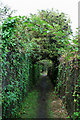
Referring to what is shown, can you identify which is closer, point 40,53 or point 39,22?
point 39,22

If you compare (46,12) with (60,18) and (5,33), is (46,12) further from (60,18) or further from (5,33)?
(5,33)

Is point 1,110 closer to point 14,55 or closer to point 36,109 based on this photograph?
point 14,55

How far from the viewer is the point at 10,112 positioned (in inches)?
163

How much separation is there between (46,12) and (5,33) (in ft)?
26.3

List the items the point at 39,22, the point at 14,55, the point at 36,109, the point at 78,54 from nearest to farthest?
the point at 78,54
the point at 39,22
the point at 14,55
the point at 36,109

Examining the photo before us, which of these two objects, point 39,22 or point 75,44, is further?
point 39,22

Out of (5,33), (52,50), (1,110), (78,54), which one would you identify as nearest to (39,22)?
(5,33)

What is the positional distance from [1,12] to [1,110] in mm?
6095

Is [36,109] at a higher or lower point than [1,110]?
lower

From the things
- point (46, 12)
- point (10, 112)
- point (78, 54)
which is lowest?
point (10, 112)

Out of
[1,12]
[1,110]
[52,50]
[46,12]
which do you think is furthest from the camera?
[46,12]

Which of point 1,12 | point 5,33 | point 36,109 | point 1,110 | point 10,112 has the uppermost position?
point 1,12

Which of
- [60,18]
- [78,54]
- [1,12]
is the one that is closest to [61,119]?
[78,54]

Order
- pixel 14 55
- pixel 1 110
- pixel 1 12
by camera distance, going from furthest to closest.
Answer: pixel 1 12 < pixel 14 55 < pixel 1 110
